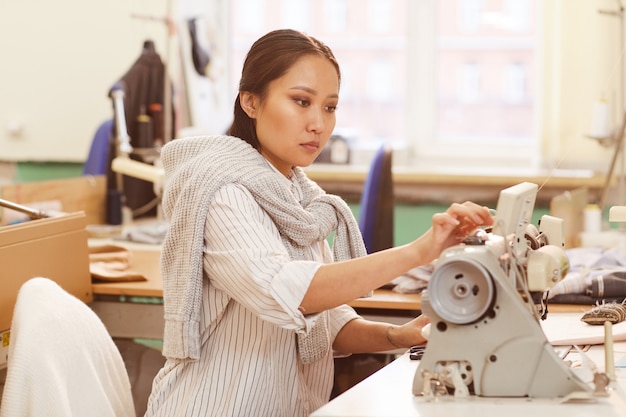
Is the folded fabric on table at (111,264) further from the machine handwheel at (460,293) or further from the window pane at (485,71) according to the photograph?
the window pane at (485,71)

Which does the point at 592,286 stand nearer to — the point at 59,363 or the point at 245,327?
the point at 245,327

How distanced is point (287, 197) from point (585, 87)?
2.34 meters

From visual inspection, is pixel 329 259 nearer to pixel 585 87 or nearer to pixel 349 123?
pixel 585 87

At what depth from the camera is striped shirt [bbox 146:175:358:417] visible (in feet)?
4.84

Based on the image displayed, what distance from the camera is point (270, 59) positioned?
166 cm

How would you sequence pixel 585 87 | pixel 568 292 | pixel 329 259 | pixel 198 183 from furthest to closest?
1. pixel 585 87
2. pixel 568 292
3. pixel 329 259
4. pixel 198 183

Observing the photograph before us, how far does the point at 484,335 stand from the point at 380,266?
21cm

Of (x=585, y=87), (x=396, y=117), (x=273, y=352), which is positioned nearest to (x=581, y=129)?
(x=585, y=87)

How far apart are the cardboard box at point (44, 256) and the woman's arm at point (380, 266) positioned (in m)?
0.88

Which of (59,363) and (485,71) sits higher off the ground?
(485,71)

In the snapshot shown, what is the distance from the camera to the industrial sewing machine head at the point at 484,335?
129 centimetres

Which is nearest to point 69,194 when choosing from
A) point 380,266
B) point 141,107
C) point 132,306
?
point 141,107

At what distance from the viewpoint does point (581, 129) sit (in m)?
3.67

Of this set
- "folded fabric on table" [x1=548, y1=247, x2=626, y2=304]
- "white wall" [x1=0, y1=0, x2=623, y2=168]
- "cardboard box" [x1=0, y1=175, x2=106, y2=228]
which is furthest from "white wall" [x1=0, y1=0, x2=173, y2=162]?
"folded fabric on table" [x1=548, y1=247, x2=626, y2=304]
